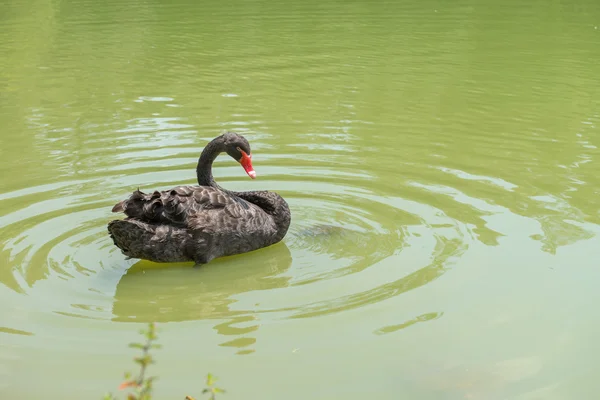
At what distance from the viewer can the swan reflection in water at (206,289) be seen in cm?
465

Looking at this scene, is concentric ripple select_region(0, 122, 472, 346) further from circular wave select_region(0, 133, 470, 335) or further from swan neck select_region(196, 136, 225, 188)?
swan neck select_region(196, 136, 225, 188)

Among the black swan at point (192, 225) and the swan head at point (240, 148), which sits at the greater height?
the swan head at point (240, 148)

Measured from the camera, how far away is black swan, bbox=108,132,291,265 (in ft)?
17.0

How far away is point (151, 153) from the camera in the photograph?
7.70m

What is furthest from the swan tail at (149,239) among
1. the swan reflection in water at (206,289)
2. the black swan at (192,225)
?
the swan reflection in water at (206,289)

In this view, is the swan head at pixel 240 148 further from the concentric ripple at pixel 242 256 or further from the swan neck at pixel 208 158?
the concentric ripple at pixel 242 256

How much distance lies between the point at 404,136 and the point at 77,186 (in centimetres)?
297

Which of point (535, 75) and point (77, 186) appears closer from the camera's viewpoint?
point (77, 186)

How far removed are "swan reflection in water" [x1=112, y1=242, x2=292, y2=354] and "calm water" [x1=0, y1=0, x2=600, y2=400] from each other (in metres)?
0.02

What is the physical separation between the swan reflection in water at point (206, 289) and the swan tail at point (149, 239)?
137 millimetres

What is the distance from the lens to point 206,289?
5.11 m

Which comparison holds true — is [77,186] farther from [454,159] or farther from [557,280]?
[557,280]

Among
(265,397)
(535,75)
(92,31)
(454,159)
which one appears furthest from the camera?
(92,31)

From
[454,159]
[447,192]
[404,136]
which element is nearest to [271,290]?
[447,192]
